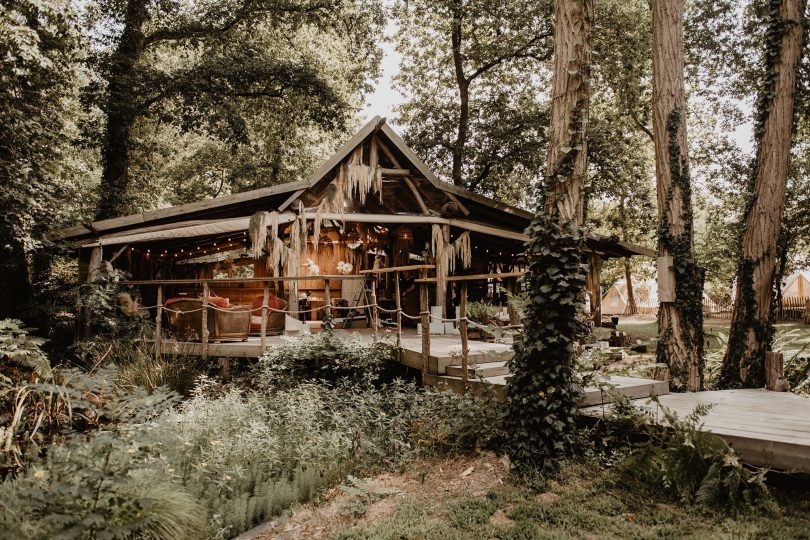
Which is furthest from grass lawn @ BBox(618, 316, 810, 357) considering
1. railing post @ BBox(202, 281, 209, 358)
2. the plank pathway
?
railing post @ BBox(202, 281, 209, 358)

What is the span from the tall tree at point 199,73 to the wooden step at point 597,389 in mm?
11729

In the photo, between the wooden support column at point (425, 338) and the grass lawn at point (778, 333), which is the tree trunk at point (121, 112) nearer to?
the wooden support column at point (425, 338)

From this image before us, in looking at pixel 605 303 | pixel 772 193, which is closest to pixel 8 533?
pixel 772 193

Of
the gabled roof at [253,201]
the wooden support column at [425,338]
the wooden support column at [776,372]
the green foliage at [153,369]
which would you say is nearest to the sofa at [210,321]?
the green foliage at [153,369]

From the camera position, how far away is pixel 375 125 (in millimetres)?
11562

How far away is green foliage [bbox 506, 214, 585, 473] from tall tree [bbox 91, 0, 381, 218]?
41.1 feet

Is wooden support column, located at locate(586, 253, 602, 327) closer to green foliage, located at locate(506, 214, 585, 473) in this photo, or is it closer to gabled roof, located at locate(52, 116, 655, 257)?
gabled roof, located at locate(52, 116, 655, 257)

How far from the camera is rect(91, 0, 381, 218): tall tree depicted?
14430 mm

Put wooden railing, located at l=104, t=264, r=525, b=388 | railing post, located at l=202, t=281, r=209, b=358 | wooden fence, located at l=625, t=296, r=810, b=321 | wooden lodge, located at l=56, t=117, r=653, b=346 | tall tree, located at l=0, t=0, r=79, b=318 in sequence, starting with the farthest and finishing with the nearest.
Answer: wooden fence, located at l=625, t=296, r=810, b=321, wooden lodge, located at l=56, t=117, r=653, b=346, railing post, located at l=202, t=281, r=209, b=358, tall tree, located at l=0, t=0, r=79, b=318, wooden railing, located at l=104, t=264, r=525, b=388

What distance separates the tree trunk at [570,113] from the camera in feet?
16.1

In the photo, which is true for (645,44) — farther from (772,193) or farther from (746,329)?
(746,329)

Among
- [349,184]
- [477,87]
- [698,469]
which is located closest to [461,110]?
[477,87]

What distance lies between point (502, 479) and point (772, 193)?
6.47m

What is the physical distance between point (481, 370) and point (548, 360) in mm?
1595
